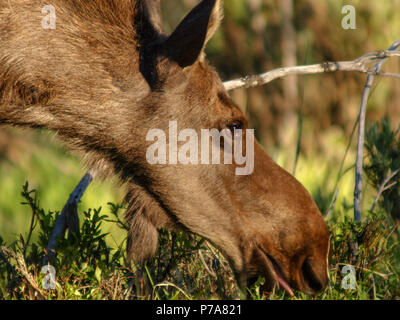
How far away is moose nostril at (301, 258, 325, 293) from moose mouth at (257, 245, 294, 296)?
0.33ft

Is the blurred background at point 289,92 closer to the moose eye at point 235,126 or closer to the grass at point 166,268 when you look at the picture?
the grass at point 166,268

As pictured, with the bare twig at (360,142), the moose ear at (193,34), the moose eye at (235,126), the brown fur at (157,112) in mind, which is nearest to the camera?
the moose ear at (193,34)

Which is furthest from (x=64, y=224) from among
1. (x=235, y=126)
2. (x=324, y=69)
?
(x=324, y=69)

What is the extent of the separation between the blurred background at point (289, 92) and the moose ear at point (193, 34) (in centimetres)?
331

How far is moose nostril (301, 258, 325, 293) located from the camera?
3.07 metres

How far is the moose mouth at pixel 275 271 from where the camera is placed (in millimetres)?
3113

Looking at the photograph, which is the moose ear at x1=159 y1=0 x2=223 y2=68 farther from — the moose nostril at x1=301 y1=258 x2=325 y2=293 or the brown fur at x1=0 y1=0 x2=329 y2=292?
the moose nostril at x1=301 y1=258 x2=325 y2=293

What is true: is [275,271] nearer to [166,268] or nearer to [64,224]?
[166,268]

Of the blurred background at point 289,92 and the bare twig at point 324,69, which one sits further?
the blurred background at point 289,92

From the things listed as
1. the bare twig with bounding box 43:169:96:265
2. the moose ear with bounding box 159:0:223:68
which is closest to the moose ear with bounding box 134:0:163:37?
the moose ear with bounding box 159:0:223:68

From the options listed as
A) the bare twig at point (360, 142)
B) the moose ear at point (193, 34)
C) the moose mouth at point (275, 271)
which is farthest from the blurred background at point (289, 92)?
the moose ear at point (193, 34)

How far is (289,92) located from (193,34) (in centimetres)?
535

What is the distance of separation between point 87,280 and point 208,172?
35.7 inches
